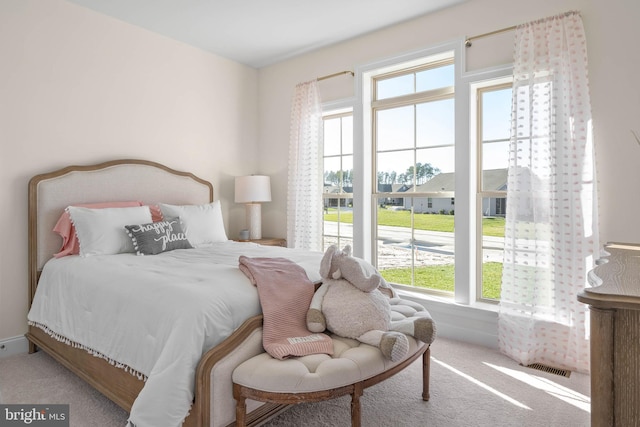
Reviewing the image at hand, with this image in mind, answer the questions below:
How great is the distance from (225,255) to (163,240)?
1.76ft

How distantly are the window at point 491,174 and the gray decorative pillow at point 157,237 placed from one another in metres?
2.46

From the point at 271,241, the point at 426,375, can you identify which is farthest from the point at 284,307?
the point at 271,241

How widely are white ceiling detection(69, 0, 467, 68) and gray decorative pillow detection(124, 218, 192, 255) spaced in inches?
71.1

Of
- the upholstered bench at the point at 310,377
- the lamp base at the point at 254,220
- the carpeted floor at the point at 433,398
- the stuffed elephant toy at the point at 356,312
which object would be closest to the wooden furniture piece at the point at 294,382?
the upholstered bench at the point at 310,377

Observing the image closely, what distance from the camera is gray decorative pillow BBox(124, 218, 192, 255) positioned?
277 cm

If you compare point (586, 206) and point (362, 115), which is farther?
point (362, 115)

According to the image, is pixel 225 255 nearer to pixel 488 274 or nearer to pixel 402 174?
pixel 402 174

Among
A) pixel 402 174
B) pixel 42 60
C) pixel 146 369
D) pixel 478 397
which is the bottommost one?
pixel 478 397

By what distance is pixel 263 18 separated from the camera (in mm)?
3336

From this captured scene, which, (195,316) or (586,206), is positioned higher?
(586,206)

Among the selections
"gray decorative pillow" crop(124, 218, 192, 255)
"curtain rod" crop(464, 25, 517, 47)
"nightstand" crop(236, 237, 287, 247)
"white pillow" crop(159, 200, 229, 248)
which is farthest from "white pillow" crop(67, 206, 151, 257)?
"curtain rod" crop(464, 25, 517, 47)

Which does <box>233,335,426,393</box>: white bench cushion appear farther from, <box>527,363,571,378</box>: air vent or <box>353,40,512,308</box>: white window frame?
<box>353,40,512,308</box>: white window frame

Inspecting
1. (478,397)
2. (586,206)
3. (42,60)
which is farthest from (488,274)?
(42,60)

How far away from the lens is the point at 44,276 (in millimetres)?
2664
